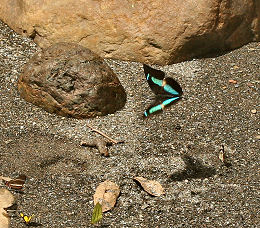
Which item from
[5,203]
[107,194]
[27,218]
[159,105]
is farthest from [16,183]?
[159,105]

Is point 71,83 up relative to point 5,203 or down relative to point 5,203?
up

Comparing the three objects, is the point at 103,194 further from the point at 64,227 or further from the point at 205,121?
the point at 205,121

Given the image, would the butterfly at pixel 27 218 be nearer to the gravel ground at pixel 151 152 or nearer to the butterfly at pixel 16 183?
the gravel ground at pixel 151 152

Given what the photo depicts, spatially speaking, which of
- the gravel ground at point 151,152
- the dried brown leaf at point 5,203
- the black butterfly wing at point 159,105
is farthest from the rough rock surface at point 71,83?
the dried brown leaf at point 5,203

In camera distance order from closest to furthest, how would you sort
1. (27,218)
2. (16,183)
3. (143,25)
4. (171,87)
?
(27,218) < (16,183) < (171,87) < (143,25)

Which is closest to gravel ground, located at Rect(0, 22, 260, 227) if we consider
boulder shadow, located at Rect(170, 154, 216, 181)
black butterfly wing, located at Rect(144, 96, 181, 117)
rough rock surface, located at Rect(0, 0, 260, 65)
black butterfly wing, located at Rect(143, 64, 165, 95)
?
boulder shadow, located at Rect(170, 154, 216, 181)

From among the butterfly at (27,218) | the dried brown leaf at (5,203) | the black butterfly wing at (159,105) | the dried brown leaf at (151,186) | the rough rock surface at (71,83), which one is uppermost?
the black butterfly wing at (159,105)

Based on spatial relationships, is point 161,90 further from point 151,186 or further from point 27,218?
point 27,218

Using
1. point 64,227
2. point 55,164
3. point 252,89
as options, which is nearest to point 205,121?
point 252,89
